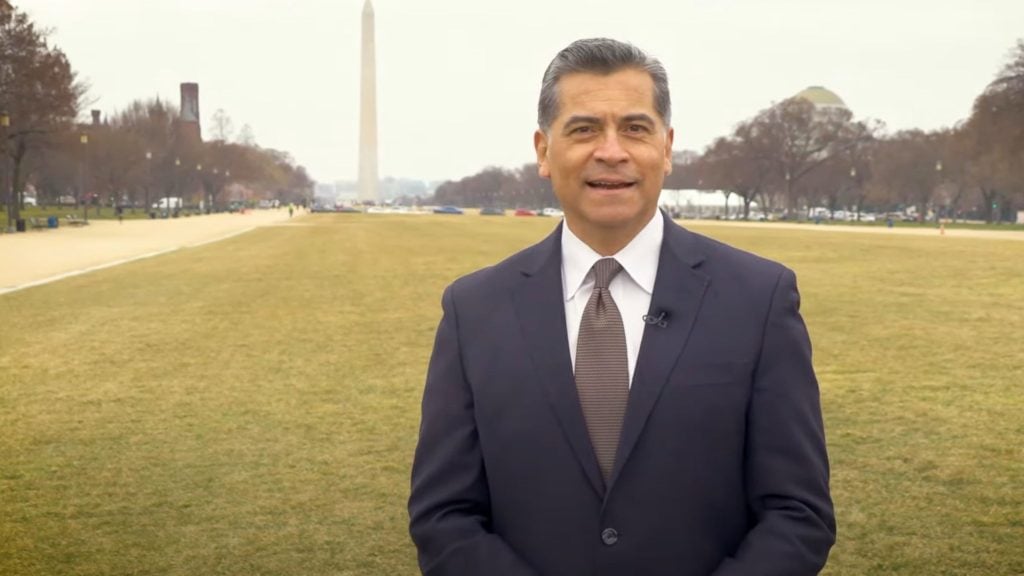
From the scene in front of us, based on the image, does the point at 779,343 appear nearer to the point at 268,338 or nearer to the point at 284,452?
the point at 284,452

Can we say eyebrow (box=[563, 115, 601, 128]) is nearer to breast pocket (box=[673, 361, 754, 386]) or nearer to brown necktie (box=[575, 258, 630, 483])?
brown necktie (box=[575, 258, 630, 483])

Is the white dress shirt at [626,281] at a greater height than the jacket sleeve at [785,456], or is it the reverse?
the white dress shirt at [626,281]

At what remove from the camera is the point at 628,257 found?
8.88 ft

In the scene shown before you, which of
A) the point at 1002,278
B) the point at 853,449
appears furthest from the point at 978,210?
Answer: the point at 853,449

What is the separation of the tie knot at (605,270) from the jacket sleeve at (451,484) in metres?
0.40

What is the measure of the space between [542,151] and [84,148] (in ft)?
226

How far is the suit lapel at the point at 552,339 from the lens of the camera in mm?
2568

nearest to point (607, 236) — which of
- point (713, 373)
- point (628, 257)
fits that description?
point (628, 257)

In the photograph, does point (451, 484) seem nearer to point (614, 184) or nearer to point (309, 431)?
point (614, 184)

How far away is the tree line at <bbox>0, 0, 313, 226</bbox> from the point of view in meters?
47.7

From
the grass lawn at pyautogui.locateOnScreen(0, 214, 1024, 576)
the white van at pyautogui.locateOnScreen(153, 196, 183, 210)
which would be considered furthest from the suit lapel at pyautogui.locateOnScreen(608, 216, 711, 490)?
the white van at pyautogui.locateOnScreen(153, 196, 183, 210)

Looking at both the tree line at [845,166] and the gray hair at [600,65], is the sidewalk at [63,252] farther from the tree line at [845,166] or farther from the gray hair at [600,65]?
the tree line at [845,166]

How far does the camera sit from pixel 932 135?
9781cm

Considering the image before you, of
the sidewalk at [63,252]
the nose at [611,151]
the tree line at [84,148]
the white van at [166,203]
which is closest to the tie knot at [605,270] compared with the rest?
the nose at [611,151]
